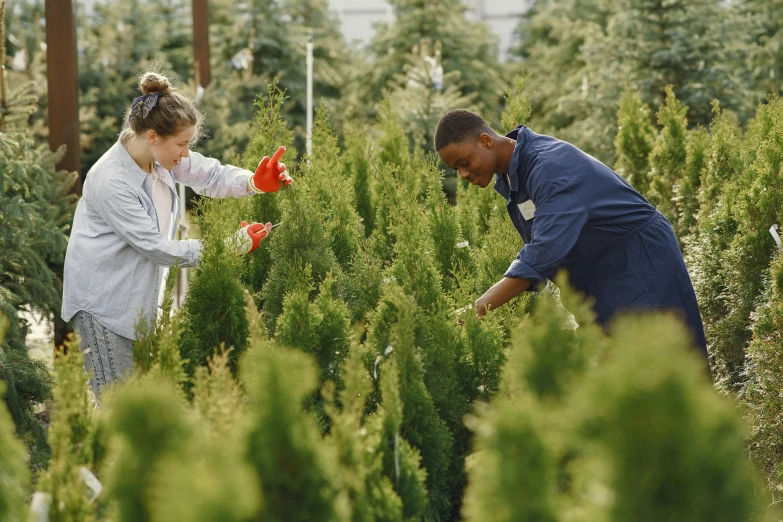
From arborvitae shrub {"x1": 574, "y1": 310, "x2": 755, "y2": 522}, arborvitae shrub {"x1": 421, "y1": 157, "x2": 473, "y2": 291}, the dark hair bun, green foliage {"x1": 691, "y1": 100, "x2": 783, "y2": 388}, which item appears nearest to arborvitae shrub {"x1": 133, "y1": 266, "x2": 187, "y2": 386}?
the dark hair bun

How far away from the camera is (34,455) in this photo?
3439 millimetres

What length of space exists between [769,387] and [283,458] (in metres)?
2.93

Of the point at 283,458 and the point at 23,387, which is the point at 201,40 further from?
the point at 283,458

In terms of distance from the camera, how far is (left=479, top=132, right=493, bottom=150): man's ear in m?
3.72

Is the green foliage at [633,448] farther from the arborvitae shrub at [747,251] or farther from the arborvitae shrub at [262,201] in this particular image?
the arborvitae shrub at [747,251]

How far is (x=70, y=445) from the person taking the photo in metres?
2.64

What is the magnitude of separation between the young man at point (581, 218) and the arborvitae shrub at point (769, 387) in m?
0.43

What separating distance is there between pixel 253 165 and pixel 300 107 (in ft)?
36.5

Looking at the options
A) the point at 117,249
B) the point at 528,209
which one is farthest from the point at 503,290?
the point at 117,249

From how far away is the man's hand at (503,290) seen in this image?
3545 mm

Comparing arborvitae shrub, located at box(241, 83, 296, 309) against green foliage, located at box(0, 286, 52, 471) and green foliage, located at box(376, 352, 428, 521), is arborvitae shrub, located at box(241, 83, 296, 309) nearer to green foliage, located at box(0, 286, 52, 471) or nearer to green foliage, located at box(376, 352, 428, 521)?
green foliage, located at box(0, 286, 52, 471)

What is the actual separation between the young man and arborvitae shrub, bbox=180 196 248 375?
1.09m

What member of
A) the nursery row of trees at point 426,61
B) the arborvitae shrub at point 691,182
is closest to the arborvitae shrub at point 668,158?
the arborvitae shrub at point 691,182

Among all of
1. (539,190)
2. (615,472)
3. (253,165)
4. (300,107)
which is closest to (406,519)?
(615,472)
